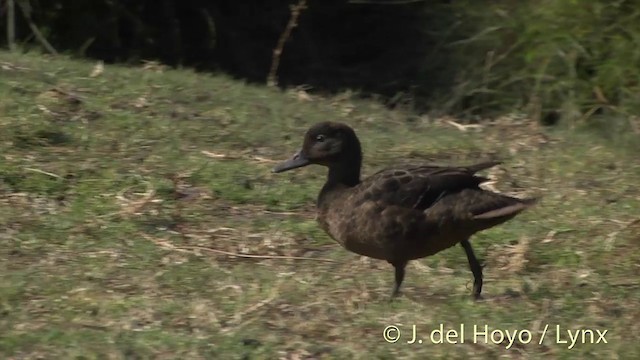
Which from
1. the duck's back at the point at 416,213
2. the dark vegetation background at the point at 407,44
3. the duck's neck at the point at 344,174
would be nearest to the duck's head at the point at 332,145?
the duck's neck at the point at 344,174

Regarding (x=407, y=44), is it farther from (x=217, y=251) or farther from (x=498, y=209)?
(x=498, y=209)

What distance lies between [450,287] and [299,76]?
23.2ft

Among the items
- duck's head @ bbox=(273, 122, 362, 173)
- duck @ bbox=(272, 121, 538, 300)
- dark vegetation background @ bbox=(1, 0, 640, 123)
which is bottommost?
dark vegetation background @ bbox=(1, 0, 640, 123)

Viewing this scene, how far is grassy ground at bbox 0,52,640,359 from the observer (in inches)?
190

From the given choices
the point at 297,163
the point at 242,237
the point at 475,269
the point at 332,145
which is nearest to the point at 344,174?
the point at 332,145

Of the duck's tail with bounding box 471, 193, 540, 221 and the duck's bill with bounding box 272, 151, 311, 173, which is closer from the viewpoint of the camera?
the duck's tail with bounding box 471, 193, 540, 221

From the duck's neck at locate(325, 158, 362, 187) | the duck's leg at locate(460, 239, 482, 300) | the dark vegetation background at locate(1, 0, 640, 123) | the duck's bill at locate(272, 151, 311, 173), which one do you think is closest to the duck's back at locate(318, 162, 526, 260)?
the duck's leg at locate(460, 239, 482, 300)

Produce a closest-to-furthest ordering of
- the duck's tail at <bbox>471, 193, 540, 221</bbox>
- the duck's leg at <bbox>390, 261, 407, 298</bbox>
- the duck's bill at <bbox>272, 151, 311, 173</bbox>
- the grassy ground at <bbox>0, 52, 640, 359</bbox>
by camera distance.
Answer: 1. the grassy ground at <bbox>0, 52, 640, 359</bbox>
2. the duck's tail at <bbox>471, 193, 540, 221</bbox>
3. the duck's leg at <bbox>390, 261, 407, 298</bbox>
4. the duck's bill at <bbox>272, 151, 311, 173</bbox>

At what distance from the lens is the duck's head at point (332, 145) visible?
550 cm

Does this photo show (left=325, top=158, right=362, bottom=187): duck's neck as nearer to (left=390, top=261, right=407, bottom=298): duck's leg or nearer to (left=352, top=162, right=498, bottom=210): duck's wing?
(left=352, top=162, right=498, bottom=210): duck's wing

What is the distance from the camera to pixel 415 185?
513 cm

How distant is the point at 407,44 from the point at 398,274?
7.45 meters

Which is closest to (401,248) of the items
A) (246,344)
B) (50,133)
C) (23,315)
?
(246,344)

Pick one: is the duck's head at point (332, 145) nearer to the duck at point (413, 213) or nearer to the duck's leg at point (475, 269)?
the duck at point (413, 213)
